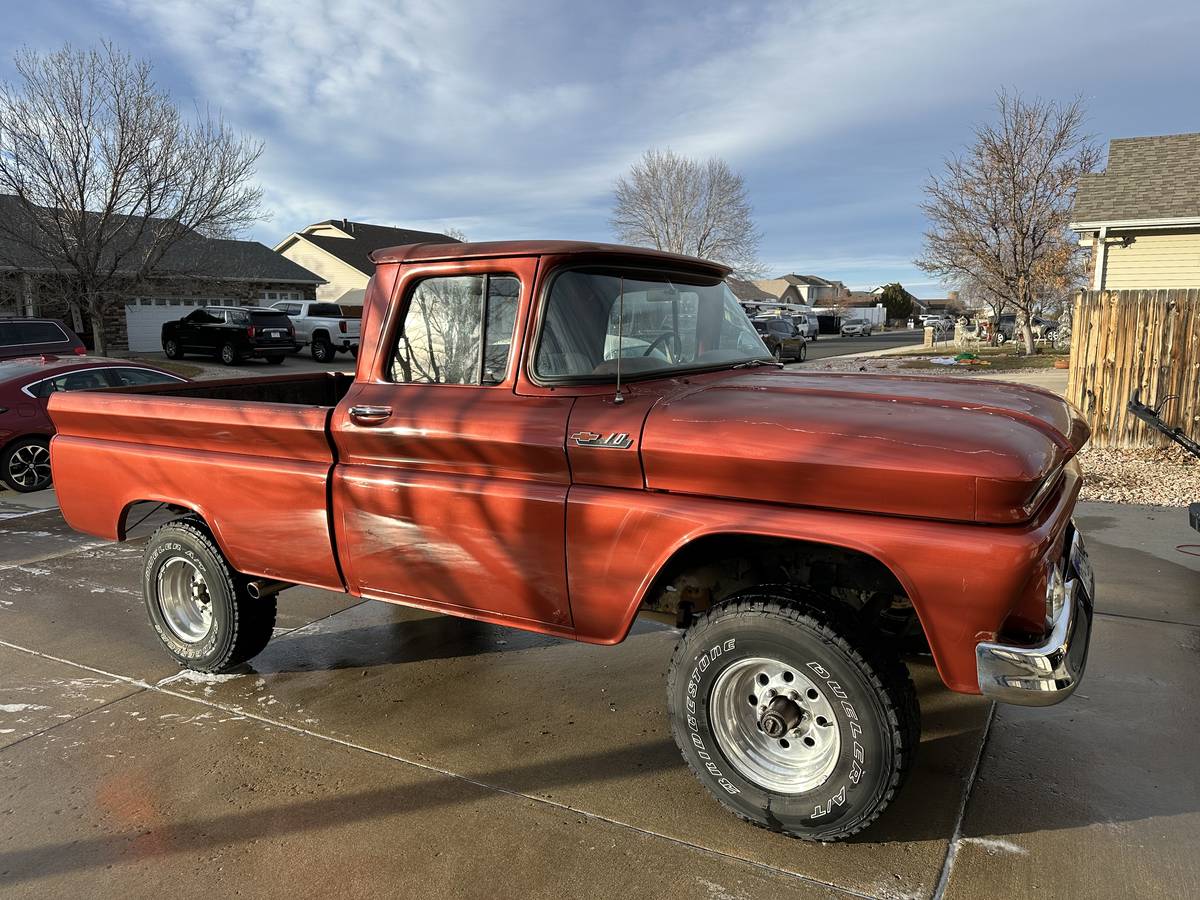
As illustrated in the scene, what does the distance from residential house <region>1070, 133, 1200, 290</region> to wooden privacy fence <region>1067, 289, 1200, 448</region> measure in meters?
9.92

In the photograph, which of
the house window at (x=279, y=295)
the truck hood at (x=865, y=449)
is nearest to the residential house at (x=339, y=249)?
the house window at (x=279, y=295)

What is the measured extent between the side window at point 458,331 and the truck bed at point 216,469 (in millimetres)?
454

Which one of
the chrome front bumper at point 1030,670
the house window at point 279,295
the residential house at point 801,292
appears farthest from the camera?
the residential house at point 801,292

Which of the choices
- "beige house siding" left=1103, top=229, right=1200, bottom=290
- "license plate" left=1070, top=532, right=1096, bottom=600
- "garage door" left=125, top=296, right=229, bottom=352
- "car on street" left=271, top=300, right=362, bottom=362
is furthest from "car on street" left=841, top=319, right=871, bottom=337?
"license plate" left=1070, top=532, right=1096, bottom=600

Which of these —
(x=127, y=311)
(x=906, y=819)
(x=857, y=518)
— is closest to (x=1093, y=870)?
(x=906, y=819)

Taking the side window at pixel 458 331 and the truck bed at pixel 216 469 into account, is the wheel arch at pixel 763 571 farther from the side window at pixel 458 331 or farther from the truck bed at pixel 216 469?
the truck bed at pixel 216 469

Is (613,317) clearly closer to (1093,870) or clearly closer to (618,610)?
(618,610)

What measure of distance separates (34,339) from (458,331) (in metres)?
14.3

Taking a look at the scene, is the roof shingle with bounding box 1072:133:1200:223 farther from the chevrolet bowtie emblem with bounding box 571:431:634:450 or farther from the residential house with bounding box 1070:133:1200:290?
the chevrolet bowtie emblem with bounding box 571:431:634:450

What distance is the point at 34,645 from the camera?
4.61m

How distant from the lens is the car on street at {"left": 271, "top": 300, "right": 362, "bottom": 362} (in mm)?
26234

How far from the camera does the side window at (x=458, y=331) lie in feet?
10.5

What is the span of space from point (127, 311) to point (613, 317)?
104 ft

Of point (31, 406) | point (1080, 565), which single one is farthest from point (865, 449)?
point (31, 406)
